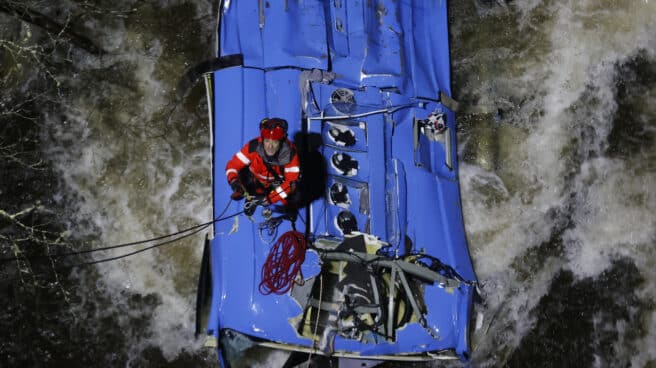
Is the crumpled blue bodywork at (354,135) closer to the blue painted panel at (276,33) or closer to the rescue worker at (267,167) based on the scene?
the blue painted panel at (276,33)

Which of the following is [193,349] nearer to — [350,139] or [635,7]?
[350,139]

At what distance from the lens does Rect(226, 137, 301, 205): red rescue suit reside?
3.99m

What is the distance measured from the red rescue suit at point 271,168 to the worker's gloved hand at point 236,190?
30 mm

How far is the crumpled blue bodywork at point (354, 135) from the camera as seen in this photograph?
4.43 metres

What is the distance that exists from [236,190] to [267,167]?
282 millimetres

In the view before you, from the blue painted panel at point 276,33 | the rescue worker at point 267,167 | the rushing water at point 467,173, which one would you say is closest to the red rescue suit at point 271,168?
the rescue worker at point 267,167

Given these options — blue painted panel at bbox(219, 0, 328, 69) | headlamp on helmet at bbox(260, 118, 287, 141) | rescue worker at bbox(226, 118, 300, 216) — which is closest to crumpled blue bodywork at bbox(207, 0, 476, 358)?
blue painted panel at bbox(219, 0, 328, 69)

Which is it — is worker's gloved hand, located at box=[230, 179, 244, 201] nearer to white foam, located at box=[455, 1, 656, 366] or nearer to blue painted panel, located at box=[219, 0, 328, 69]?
blue painted panel, located at box=[219, 0, 328, 69]

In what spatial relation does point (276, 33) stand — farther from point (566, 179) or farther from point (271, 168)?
point (566, 179)

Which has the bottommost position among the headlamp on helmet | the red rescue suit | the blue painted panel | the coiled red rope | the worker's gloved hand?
the coiled red rope

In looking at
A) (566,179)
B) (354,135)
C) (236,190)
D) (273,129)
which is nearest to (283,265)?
(236,190)

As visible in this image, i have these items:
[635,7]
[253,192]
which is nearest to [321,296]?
[253,192]

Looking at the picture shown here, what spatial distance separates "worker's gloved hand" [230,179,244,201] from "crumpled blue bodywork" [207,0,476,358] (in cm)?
28

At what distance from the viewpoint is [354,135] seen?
4867mm
